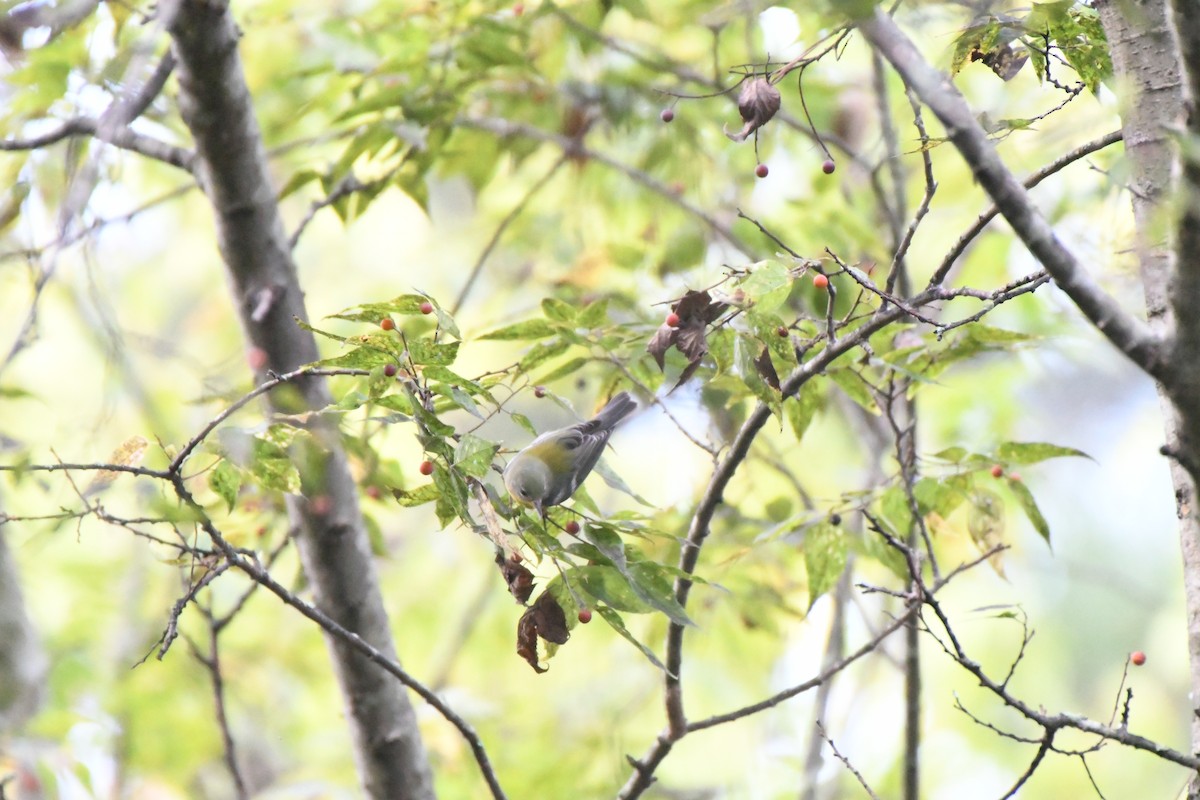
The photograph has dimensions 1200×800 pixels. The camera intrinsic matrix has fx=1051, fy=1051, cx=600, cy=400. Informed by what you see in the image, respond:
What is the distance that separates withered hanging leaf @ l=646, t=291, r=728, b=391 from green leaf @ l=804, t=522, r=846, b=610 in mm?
480

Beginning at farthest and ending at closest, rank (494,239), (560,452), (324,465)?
(494,239) < (560,452) < (324,465)

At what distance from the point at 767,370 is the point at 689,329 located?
11 cm

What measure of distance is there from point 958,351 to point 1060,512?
676cm

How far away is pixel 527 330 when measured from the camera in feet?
5.09

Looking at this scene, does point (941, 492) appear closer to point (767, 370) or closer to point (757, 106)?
point (767, 370)

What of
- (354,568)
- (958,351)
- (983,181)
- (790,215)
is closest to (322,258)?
(790,215)

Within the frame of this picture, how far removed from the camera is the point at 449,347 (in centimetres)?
130

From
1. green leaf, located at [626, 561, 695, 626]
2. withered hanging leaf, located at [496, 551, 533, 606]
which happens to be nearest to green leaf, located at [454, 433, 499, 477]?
withered hanging leaf, located at [496, 551, 533, 606]

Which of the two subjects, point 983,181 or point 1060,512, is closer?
point 983,181

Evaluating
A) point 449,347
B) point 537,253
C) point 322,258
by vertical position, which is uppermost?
point 322,258

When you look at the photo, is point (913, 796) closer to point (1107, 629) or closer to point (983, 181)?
point (983, 181)

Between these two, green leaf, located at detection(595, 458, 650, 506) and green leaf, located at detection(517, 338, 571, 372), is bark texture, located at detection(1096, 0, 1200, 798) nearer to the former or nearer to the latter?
green leaf, located at detection(595, 458, 650, 506)

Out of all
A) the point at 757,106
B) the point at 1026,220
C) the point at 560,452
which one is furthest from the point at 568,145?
the point at 1026,220

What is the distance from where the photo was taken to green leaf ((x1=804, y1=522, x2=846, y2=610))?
160cm
